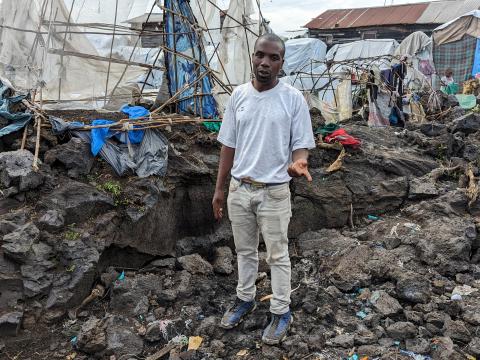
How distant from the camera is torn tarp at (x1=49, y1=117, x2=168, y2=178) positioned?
14.3 ft

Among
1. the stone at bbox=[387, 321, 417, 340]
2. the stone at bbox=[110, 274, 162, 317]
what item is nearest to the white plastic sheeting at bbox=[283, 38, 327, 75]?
the stone at bbox=[110, 274, 162, 317]

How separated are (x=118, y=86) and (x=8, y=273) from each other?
3707 millimetres

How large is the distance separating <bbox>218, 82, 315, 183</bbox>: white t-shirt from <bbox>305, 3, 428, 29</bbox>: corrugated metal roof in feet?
65.0

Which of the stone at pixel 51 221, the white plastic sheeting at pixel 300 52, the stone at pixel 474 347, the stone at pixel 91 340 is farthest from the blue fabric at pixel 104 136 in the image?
the white plastic sheeting at pixel 300 52

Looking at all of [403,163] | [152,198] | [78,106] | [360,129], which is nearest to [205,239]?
[152,198]

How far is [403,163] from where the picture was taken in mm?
6168

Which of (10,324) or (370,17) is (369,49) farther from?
(10,324)

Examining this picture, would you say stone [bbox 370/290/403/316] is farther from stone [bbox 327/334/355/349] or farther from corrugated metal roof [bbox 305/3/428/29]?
corrugated metal roof [bbox 305/3/428/29]

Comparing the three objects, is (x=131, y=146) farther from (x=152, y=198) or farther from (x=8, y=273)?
(x=8, y=273)

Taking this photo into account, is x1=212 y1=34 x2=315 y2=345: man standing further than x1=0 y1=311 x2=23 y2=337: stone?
No

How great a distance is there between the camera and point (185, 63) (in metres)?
6.35

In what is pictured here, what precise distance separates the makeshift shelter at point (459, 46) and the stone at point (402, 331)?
50.7 feet

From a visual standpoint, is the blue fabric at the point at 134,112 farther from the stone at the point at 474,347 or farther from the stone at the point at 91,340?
the stone at the point at 474,347

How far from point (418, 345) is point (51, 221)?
291cm
